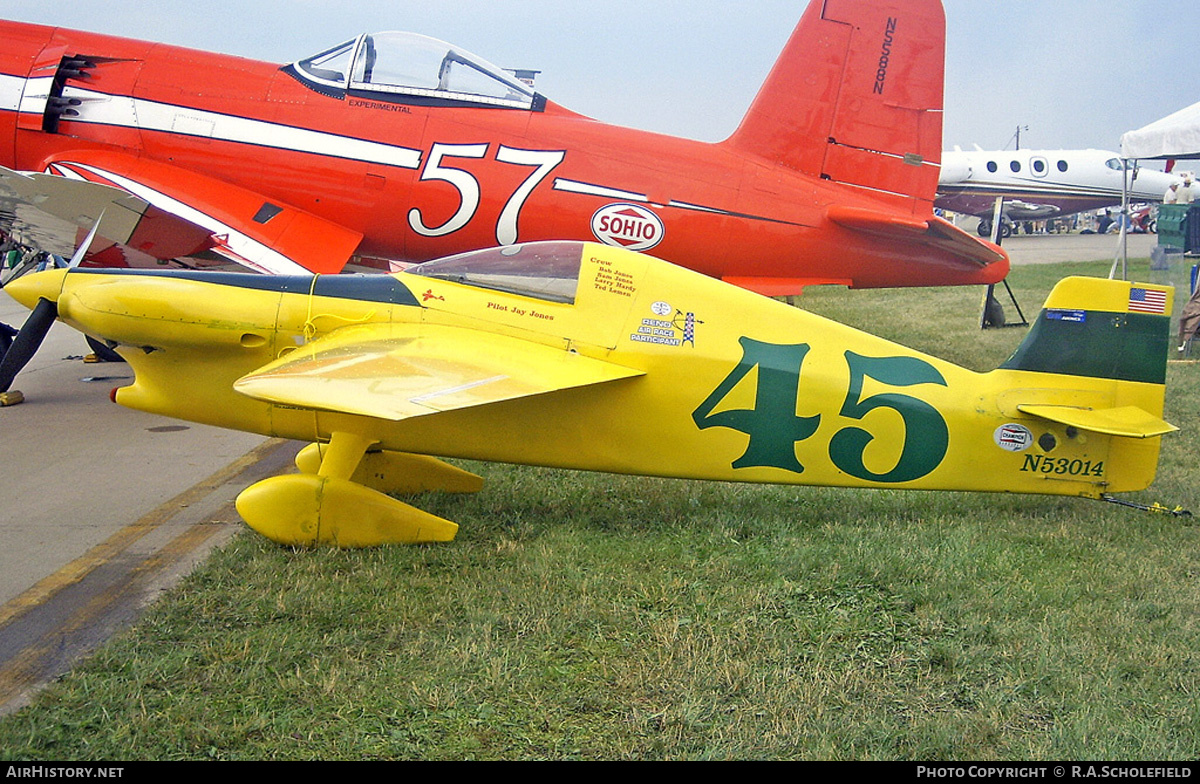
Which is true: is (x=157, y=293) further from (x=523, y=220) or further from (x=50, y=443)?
(x=523, y=220)

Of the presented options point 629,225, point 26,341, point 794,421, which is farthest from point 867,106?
point 26,341

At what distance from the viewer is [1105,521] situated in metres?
5.00

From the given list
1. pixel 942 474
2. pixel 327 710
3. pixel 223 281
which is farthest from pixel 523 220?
pixel 327 710

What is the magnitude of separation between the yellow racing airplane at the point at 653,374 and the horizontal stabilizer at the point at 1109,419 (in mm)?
14

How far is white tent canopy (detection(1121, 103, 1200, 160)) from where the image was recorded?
40.6 feet

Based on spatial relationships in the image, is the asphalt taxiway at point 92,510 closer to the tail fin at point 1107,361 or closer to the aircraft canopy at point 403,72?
the aircraft canopy at point 403,72

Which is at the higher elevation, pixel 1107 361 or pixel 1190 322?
pixel 1190 322

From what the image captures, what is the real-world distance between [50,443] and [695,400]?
5.06 m

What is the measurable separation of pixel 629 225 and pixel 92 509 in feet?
16.8

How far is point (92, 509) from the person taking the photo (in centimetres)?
539


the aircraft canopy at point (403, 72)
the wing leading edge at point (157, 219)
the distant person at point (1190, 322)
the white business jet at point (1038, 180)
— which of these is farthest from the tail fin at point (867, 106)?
the white business jet at point (1038, 180)

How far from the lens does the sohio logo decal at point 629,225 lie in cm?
857

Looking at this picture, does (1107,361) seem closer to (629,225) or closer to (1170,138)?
(629,225)

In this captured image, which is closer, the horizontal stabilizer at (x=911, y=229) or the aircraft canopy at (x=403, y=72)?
the horizontal stabilizer at (x=911, y=229)
